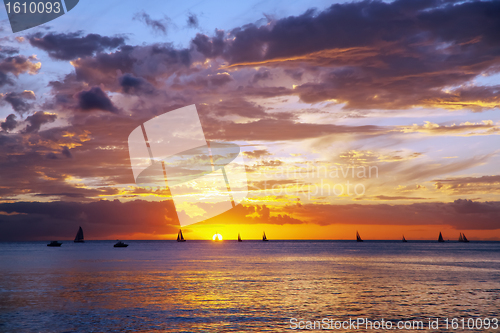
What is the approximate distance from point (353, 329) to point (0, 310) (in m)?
34.9

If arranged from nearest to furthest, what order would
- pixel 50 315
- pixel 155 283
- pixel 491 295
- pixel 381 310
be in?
pixel 50 315, pixel 381 310, pixel 491 295, pixel 155 283

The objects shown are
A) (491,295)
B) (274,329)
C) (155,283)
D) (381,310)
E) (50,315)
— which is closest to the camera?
(274,329)

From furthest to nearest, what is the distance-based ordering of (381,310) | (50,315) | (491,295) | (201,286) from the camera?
(201,286), (491,295), (381,310), (50,315)

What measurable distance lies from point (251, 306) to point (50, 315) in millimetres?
19859

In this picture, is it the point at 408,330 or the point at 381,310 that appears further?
the point at 381,310

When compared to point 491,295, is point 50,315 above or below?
above

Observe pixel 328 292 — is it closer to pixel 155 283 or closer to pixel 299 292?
pixel 299 292

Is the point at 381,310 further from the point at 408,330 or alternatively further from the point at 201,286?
the point at 201,286

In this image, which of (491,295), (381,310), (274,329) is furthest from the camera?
(491,295)

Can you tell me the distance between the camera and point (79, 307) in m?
40.6

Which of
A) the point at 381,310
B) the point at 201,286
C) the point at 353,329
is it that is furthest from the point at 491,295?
→ the point at 201,286

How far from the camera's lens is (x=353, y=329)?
32.2 meters

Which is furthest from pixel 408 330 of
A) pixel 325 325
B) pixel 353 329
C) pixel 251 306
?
pixel 251 306

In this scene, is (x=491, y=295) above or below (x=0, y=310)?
below
